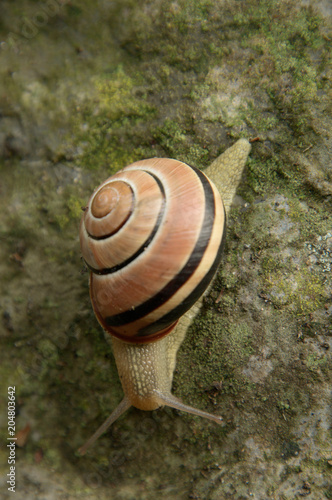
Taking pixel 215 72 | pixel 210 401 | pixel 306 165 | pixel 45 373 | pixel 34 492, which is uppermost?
pixel 215 72

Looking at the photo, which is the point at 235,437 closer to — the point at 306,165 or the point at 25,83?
the point at 306,165

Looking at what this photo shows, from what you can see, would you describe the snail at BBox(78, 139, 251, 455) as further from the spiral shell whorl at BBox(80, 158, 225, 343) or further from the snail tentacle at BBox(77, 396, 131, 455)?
the snail tentacle at BBox(77, 396, 131, 455)

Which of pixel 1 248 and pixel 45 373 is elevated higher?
pixel 1 248

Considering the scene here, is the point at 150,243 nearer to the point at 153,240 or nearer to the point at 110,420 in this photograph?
the point at 153,240

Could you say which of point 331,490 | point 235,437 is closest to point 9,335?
point 235,437

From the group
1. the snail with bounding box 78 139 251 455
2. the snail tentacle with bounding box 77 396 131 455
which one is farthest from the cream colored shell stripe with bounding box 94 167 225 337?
the snail tentacle with bounding box 77 396 131 455

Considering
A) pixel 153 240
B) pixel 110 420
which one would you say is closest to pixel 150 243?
pixel 153 240

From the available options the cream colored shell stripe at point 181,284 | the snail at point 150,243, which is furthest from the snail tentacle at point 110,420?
the cream colored shell stripe at point 181,284
